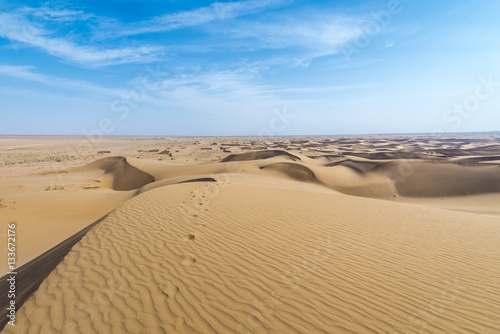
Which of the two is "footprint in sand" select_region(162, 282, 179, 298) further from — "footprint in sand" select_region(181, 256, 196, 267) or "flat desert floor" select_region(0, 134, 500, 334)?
"footprint in sand" select_region(181, 256, 196, 267)

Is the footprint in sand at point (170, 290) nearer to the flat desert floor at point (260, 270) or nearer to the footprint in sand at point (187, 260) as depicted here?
the flat desert floor at point (260, 270)

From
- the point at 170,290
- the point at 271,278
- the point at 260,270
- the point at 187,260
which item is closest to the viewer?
the point at 170,290

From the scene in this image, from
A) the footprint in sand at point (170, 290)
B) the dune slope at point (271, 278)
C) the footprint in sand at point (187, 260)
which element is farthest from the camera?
the footprint in sand at point (187, 260)

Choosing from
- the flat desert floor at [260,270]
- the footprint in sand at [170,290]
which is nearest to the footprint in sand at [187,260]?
the flat desert floor at [260,270]

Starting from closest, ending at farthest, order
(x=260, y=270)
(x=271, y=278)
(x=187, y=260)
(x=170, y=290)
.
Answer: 1. (x=170, y=290)
2. (x=271, y=278)
3. (x=260, y=270)
4. (x=187, y=260)

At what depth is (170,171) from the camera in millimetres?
20781

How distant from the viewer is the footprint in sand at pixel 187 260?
14.3ft

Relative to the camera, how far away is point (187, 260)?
176 inches

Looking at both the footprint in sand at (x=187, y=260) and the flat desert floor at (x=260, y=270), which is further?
the footprint in sand at (x=187, y=260)

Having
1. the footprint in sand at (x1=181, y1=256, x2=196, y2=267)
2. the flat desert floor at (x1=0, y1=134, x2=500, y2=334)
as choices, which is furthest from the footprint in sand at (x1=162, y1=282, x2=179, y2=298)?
the footprint in sand at (x1=181, y1=256, x2=196, y2=267)

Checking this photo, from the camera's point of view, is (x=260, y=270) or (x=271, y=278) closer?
(x=271, y=278)

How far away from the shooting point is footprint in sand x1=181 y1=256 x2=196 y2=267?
4350 mm

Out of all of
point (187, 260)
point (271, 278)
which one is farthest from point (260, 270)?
point (187, 260)

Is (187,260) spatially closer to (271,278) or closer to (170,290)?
(170,290)
